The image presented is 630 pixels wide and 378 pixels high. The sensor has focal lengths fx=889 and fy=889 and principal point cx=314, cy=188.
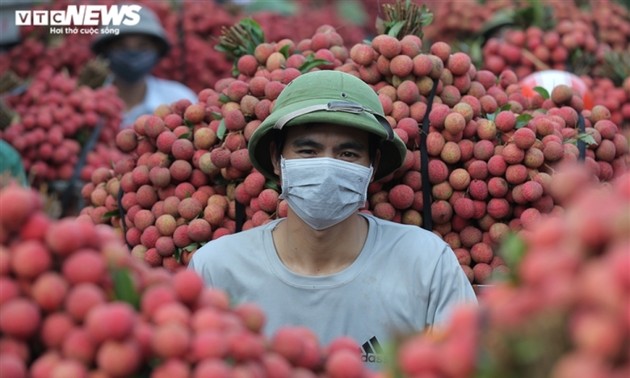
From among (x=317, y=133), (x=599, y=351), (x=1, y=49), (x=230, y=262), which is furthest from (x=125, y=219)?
(x=1, y=49)

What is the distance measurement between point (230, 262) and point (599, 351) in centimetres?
168

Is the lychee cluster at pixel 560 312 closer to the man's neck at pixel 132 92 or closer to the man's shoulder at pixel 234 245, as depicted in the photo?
the man's shoulder at pixel 234 245

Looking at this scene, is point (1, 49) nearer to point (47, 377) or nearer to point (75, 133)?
point (75, 133)

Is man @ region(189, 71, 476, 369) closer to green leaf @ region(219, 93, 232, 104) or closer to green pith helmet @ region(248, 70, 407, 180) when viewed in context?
green pith helmet @ region(248, 70, 407, 180)

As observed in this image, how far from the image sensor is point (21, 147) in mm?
4941

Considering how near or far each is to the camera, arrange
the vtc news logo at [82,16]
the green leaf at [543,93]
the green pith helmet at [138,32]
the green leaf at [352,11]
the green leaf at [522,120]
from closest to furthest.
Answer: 1. the green leaf at [522,120]
2. the green leaf at [543,93]
3. the green pith helmet at [138,32]
4. the vtc news logo at [82,16]
5. the green leaf at [352,11]

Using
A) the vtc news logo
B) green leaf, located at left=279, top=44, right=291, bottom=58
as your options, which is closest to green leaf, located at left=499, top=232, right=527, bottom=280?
green leaf, located at left=279, top=44, right=291, bottom=58

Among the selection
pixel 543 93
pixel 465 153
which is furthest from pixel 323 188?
pixel 543 93

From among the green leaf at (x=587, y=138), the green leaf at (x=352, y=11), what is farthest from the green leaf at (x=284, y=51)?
the green leaf at (x=352, y=11)

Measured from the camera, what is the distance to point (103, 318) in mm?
1375

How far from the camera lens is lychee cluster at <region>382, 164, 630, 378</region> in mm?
1062

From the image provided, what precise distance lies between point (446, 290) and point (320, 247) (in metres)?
0.38

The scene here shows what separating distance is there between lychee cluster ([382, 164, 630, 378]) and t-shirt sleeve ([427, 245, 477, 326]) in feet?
3.84

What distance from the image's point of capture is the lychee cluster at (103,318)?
138 centimetres
